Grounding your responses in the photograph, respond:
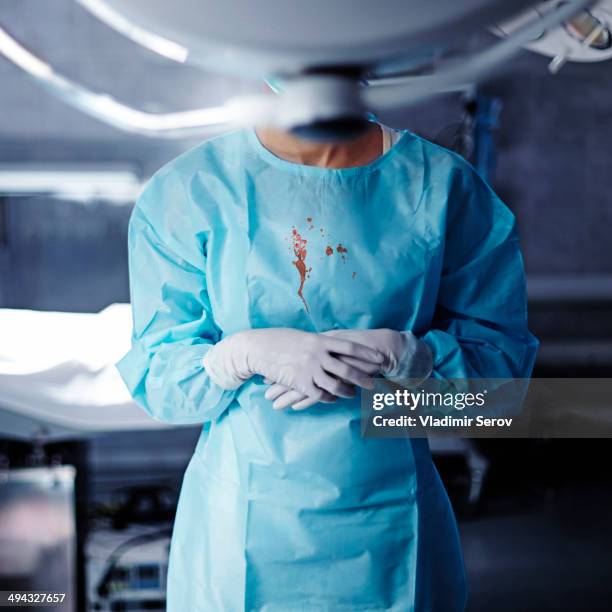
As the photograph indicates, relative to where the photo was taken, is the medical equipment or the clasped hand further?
the clasped hand

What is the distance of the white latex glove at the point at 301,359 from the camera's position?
2.78ft

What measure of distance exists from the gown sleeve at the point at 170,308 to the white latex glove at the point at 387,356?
10 cm

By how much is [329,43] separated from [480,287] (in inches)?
27.9

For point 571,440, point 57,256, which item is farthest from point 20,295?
point 571,440

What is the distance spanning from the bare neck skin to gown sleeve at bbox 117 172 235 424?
0.13m

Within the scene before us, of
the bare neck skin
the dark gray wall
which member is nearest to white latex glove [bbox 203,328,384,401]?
A: the bare neck skin

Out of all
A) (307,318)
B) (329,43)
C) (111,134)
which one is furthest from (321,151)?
(111,134)

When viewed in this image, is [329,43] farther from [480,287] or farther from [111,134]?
[111,134]

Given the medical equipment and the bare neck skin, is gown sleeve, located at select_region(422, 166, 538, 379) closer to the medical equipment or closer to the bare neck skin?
the bare neck skin

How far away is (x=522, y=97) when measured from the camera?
2.83 meters

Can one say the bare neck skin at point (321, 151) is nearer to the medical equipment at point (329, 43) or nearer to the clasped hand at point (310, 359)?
the clasped hand at point (310, 359)

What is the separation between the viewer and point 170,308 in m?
0.94

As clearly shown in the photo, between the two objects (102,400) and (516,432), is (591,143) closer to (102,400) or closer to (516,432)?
(516,432)

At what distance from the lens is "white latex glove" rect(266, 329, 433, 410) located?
0.87m
